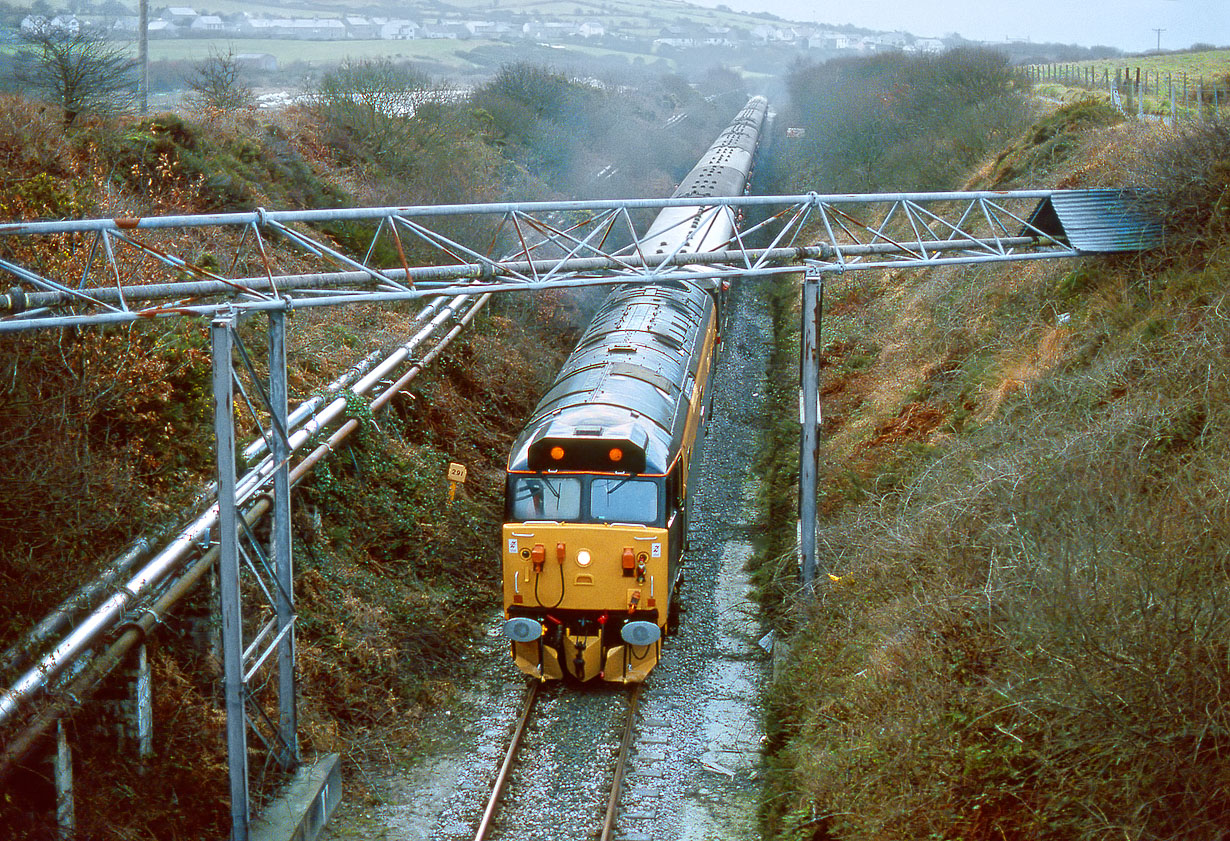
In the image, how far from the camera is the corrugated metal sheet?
14.3m

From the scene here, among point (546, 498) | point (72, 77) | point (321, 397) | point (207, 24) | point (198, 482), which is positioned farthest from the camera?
point (207, 24)

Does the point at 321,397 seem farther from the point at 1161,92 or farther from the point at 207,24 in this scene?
the point at 207,24

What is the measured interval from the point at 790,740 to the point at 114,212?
1158cm

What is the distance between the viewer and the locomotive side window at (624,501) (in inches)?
410

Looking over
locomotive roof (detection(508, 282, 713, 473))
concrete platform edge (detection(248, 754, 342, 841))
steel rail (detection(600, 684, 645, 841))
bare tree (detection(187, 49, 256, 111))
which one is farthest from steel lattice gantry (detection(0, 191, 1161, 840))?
bare tree (detection(187, 49, 256, 111))

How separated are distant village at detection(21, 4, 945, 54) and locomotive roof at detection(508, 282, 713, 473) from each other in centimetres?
1506

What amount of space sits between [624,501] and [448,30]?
94935 mm

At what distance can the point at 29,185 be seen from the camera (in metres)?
11.9

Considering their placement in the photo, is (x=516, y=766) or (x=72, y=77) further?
(x=72, y=77)

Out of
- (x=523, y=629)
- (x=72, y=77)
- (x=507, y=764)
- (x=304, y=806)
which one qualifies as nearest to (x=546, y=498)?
(x=523, y=629)

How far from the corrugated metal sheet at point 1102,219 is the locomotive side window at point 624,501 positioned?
754 centimetres

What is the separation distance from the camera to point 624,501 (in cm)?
1043

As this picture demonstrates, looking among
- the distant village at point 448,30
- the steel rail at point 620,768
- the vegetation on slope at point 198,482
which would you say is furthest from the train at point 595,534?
the distant village at point 448,30

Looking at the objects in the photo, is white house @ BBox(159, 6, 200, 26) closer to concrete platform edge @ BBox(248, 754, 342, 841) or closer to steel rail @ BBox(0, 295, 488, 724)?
steel rail @ BBox(0, 295, 488, 724)
